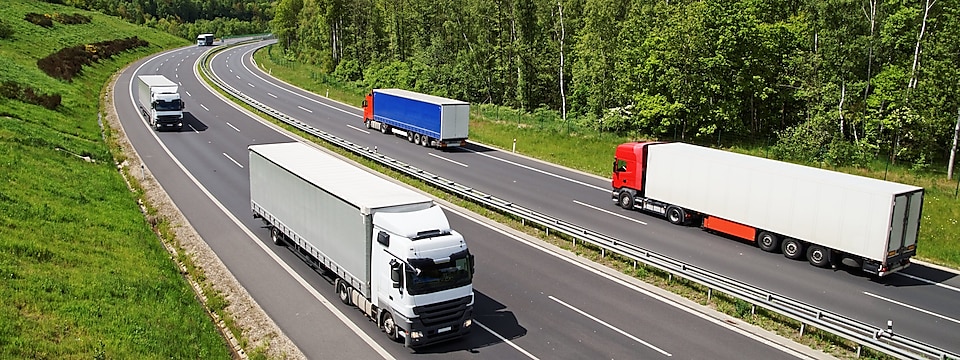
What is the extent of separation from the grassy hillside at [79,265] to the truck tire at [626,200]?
18.4 meters

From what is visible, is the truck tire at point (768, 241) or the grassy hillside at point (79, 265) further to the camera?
the truck tire at point (768, 241)

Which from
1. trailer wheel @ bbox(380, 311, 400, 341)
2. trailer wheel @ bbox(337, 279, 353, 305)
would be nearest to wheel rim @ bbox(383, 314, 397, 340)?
trailer wheel @ bbox(380, 311, 400, 341)

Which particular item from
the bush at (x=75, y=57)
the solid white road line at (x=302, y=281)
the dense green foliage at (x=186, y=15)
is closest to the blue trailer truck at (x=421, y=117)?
the solid white road line at (x=302, y=281)

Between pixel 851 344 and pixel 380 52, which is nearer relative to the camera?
pixel 851 344

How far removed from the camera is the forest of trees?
39688 mm

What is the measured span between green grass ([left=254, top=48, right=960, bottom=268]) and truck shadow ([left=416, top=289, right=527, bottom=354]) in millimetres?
16594

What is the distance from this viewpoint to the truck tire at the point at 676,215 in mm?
27922

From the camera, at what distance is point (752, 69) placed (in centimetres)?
4591

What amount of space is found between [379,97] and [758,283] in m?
33.5

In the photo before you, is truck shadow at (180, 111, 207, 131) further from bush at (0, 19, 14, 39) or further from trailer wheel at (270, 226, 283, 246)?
bush at (0, 19, 14, 39)

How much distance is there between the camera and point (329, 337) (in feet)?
56.4

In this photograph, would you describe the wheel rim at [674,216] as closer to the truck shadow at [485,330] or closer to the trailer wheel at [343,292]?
the truck shadow at [485,330]

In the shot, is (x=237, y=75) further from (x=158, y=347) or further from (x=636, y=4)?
(x=158, y=347)

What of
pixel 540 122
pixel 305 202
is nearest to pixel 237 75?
pixel 540 122
